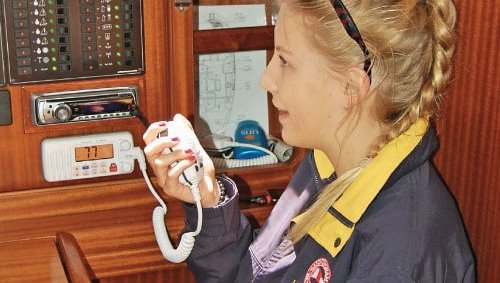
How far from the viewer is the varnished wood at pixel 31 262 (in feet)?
3.85

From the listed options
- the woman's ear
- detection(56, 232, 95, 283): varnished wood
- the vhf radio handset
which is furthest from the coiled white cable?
the woman's ear

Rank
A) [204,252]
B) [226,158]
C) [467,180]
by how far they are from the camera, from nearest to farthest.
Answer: [467,180] < [204,252] < [226,158]

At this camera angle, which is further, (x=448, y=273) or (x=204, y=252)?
(x=204, y=252)

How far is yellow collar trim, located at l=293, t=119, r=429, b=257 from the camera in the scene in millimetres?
1101

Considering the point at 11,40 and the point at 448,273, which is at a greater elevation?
the point at 11,40

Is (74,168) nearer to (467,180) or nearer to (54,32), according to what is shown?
(54,32)

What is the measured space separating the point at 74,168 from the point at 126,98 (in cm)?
15

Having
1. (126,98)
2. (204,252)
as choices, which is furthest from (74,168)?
(204,252)

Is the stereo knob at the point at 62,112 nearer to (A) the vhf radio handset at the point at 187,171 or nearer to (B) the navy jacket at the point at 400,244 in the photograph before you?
(A) the vhf radio handset at the point at 187,171

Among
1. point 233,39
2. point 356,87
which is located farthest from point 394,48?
point 233,39

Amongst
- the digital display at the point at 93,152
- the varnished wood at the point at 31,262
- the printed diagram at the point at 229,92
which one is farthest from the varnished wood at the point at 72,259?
the printed diagram at the point at 229,92

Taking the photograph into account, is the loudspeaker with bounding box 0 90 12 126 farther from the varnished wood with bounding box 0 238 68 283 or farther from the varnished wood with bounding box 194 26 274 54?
the varnished wood with bounding box 194 26 274 54

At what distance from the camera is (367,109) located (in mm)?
Result: 1134

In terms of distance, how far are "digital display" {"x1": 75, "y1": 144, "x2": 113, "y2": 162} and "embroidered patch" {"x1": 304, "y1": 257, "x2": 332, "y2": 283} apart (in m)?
0.46
